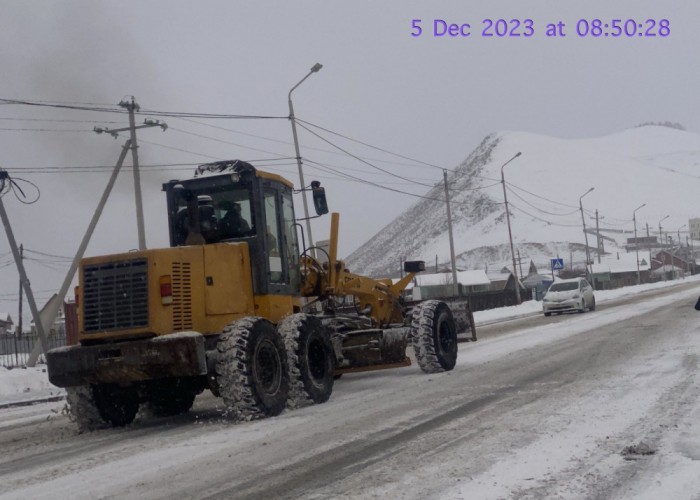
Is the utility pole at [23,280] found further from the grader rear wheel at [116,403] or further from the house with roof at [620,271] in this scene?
the house with roof at [620,271]

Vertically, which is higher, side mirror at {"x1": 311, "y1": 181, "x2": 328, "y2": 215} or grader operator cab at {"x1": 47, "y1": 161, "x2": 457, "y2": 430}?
side mirror at {"x1": 311, "y1": 181, "x2": 328, "y2": 215}

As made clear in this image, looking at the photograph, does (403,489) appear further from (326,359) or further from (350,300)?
(350,300)

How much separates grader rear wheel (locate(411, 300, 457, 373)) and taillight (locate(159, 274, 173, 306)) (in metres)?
5.06

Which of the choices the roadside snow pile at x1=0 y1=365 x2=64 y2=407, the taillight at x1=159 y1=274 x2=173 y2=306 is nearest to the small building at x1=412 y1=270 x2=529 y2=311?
the taillight at x1=159 y1=274 x2=173 y2=306

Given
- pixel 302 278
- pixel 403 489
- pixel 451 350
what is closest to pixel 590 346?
pixel 451 350

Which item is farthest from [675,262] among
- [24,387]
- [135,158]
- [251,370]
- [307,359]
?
[251,370]

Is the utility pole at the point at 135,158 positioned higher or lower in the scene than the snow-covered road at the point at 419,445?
higher

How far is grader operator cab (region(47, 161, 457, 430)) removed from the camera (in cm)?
876

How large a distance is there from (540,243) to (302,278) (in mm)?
173085

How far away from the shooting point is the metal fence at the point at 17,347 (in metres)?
26.5

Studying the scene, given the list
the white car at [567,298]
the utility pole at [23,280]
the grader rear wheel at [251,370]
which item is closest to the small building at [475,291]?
the white car at [567,298]

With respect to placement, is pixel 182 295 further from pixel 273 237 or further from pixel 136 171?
pixel 136 171

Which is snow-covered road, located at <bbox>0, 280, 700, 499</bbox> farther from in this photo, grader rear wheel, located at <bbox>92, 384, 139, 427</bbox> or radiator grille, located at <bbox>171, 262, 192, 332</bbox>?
radiator grille, located at <bbox>171, 262, 192, 332</bbox>

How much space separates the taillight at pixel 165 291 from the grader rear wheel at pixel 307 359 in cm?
156
